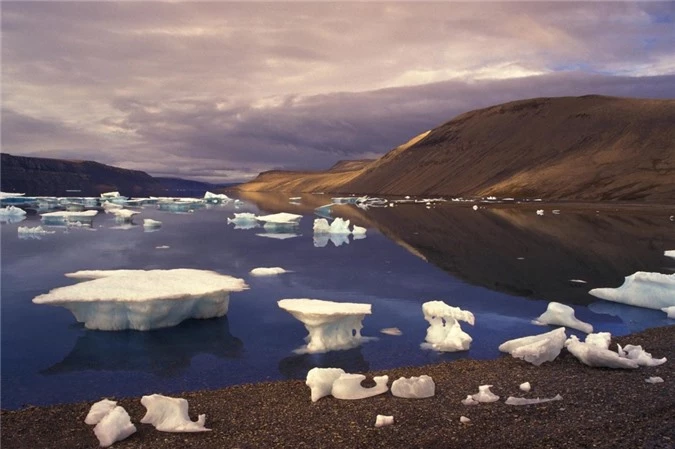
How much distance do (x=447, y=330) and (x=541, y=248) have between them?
14841 mm

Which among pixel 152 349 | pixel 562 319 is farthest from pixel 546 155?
pixel 152 349

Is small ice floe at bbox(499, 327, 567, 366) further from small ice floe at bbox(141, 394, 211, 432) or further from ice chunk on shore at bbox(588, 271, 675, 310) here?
ice chunk on shore at bbox(588, 271, 675, 310)

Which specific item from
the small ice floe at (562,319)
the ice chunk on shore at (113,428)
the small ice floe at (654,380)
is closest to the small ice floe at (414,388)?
the small ice floe at (654,380)

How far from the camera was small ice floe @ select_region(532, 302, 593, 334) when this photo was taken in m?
10.9

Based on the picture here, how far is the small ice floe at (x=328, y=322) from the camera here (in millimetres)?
9258

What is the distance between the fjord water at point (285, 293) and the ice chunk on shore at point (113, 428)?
63.8 inches

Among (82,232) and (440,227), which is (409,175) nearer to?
(440,227)

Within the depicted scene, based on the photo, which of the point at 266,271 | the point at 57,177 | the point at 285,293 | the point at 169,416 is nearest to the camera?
the point at 169,416

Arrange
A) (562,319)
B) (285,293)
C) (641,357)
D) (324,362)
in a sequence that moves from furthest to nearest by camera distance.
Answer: (285,293) → (562,319) → (324,362) → (641,357)

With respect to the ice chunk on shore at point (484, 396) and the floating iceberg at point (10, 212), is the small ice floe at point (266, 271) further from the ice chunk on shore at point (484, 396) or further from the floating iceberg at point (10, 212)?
the floating iceberg at point (10, 212)

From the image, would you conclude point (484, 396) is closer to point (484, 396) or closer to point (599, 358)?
point (484, 396)

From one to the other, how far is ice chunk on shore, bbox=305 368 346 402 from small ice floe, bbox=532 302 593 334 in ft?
18.9

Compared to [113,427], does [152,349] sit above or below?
below

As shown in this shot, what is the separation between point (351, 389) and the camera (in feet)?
23.0
